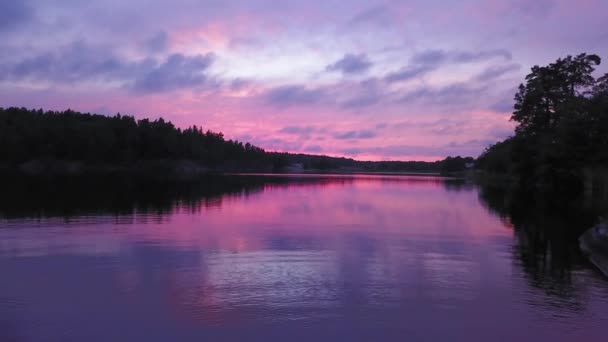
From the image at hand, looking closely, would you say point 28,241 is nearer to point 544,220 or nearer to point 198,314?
point 198,314

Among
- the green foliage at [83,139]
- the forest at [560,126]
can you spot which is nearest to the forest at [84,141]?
the green foliage at [83,139]

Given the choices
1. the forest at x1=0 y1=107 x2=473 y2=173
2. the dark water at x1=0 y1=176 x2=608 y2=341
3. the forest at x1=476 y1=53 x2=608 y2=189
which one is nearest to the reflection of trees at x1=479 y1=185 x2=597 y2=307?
the dark water at x1=0 y1=176 x2=608 y2=341

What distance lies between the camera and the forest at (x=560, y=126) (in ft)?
166

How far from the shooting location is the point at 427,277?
14.6 m

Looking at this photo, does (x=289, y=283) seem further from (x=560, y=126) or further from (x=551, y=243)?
(x=560, y=126)

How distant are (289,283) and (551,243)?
1325 cm

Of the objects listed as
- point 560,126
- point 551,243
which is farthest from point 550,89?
point 551,243

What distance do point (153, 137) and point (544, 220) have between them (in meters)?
145

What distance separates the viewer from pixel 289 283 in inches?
530

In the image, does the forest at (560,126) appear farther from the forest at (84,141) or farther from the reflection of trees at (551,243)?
the forest at (84,141)

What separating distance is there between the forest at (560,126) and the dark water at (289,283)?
28.9m

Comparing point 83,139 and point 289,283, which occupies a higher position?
point 83,139

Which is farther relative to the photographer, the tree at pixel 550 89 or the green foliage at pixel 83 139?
the green foliage at pixel 83 139

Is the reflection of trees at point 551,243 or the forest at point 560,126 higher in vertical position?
the forest at point 560,126
